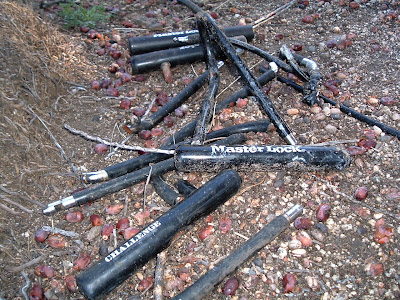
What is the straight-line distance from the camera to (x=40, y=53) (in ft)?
11.4

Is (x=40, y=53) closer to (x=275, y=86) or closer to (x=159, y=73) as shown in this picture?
(x=159, y=73)

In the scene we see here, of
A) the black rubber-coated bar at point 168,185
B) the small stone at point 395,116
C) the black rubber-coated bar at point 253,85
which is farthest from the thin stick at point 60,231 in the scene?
the small stone at point 395,116

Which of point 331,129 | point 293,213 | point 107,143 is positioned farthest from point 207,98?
point 293,213

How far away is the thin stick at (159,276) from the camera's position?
214cm

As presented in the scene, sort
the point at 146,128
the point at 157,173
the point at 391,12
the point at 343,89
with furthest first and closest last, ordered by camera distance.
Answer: the point at 391,12 → the point at 343,89 → the point at 146,128 → the point at 157,173

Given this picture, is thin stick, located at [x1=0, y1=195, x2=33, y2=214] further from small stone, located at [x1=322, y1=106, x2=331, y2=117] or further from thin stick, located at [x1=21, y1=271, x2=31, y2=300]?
small stone, located at [x1=322, y1=106, x2=331, y2=117]

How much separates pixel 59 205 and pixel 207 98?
129 centimetres

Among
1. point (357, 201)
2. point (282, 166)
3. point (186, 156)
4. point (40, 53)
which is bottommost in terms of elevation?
point (357, 201)

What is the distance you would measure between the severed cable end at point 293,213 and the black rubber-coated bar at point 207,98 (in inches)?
28.8

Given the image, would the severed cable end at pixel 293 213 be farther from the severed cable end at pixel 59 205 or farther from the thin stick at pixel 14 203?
the thin stick at pixel 14 203

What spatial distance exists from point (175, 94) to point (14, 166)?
1.45 meters

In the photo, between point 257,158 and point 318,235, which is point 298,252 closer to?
point 318,235

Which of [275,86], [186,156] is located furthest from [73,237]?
[275,86]

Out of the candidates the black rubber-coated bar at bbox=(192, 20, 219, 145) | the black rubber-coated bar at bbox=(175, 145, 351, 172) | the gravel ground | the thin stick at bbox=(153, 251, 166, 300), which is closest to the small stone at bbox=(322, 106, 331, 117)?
the gravel ground
